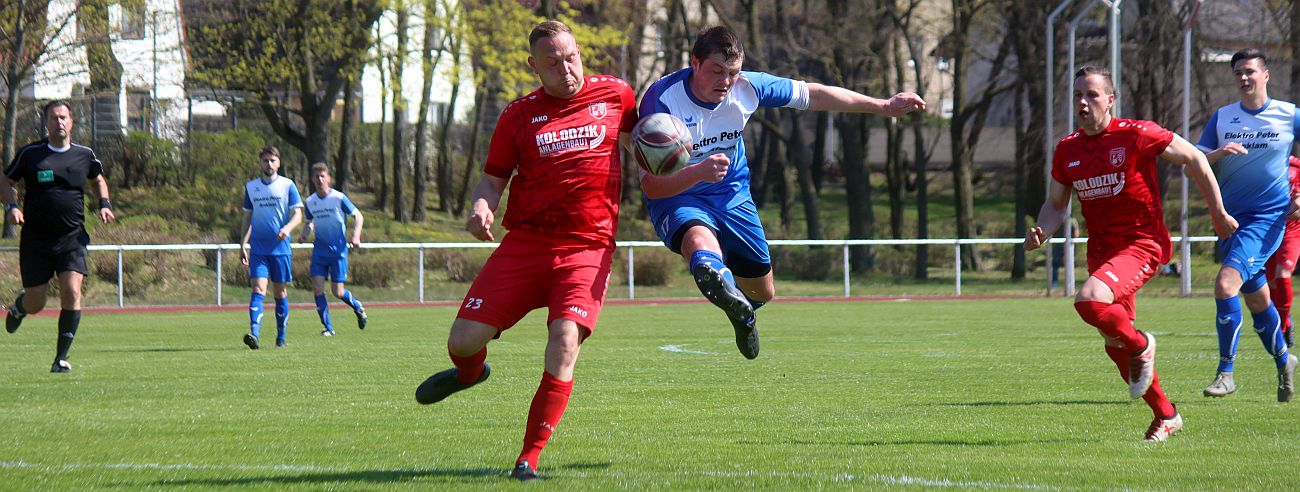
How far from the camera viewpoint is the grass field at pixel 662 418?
613 centimetres

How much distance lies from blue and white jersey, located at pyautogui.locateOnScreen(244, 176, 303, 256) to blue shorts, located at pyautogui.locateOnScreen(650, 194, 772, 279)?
26.6 feet

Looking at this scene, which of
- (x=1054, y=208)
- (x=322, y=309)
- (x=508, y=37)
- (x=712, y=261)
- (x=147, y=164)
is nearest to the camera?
(x=712, y=261)

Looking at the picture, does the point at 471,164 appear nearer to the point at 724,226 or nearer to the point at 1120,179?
the point at 724,226

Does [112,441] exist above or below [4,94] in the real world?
below

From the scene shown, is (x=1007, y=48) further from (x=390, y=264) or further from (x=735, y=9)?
(x=390, y=264)

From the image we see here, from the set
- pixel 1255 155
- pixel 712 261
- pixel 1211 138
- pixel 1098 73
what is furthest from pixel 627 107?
pixel 1255 155

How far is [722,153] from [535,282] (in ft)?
4.06

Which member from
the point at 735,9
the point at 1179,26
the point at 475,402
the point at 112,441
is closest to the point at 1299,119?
the point at 475,402

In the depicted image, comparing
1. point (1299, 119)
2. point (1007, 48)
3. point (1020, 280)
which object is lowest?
point (1020, 280)

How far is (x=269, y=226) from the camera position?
48.8 ft

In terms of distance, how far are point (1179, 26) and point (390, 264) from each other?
19.5 meters

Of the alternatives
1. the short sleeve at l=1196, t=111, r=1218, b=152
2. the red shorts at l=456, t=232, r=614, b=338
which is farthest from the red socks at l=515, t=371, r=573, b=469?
the short sleeve at l=1196, t=111, r=1218, b=152

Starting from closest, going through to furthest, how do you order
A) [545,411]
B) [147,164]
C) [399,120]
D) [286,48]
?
1. [545,411]
2. [286,48]
3. [147,164]
4. [399,120]

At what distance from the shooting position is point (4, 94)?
37.0 m
